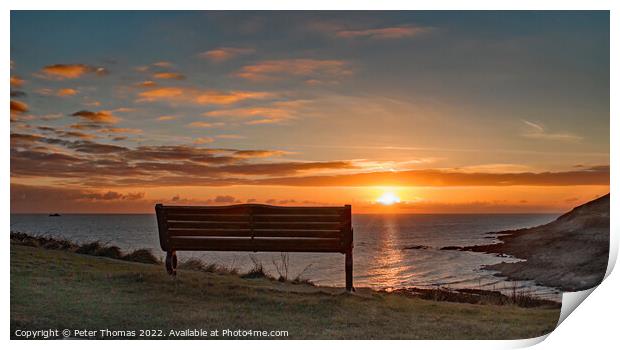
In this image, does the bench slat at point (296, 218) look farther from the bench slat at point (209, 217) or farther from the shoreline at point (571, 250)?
the shoreline at point (571, 250)

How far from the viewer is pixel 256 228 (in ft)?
25.6

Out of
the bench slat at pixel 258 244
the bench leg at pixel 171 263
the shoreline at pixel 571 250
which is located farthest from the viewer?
the shoreline at pixel 571 250

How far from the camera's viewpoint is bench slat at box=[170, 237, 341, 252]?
765 cm

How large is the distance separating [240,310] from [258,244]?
955mm

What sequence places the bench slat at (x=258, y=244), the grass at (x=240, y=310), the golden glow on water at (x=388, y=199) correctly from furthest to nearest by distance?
the golden glow on water at (x=388, y=199), the bench slat at (x=258, y=244), the grass at (x=240, y=310)

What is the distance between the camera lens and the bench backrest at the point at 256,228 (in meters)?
7.65

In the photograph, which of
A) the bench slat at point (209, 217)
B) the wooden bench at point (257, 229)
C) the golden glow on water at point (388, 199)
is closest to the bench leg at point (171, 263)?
the wooden bench at point (257, 229)

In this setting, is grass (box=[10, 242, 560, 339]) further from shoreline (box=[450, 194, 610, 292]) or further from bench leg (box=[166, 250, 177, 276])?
shoreline (box=[450, 194, 610, 292])

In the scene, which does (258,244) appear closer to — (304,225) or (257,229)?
(257,229)

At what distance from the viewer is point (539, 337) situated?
7.17 m

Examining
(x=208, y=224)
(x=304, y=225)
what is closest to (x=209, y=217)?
(x=208, y=224)

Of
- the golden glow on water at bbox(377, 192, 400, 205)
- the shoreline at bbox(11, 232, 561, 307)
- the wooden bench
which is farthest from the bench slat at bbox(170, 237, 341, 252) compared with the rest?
the golden glow on water at bbox(377, 192, 400, 205)

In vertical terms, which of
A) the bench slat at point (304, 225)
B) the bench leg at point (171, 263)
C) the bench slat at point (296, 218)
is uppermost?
the bench slat at point (296, 218)

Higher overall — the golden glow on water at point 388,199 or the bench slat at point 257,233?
the golden glow on water at point 388,199
